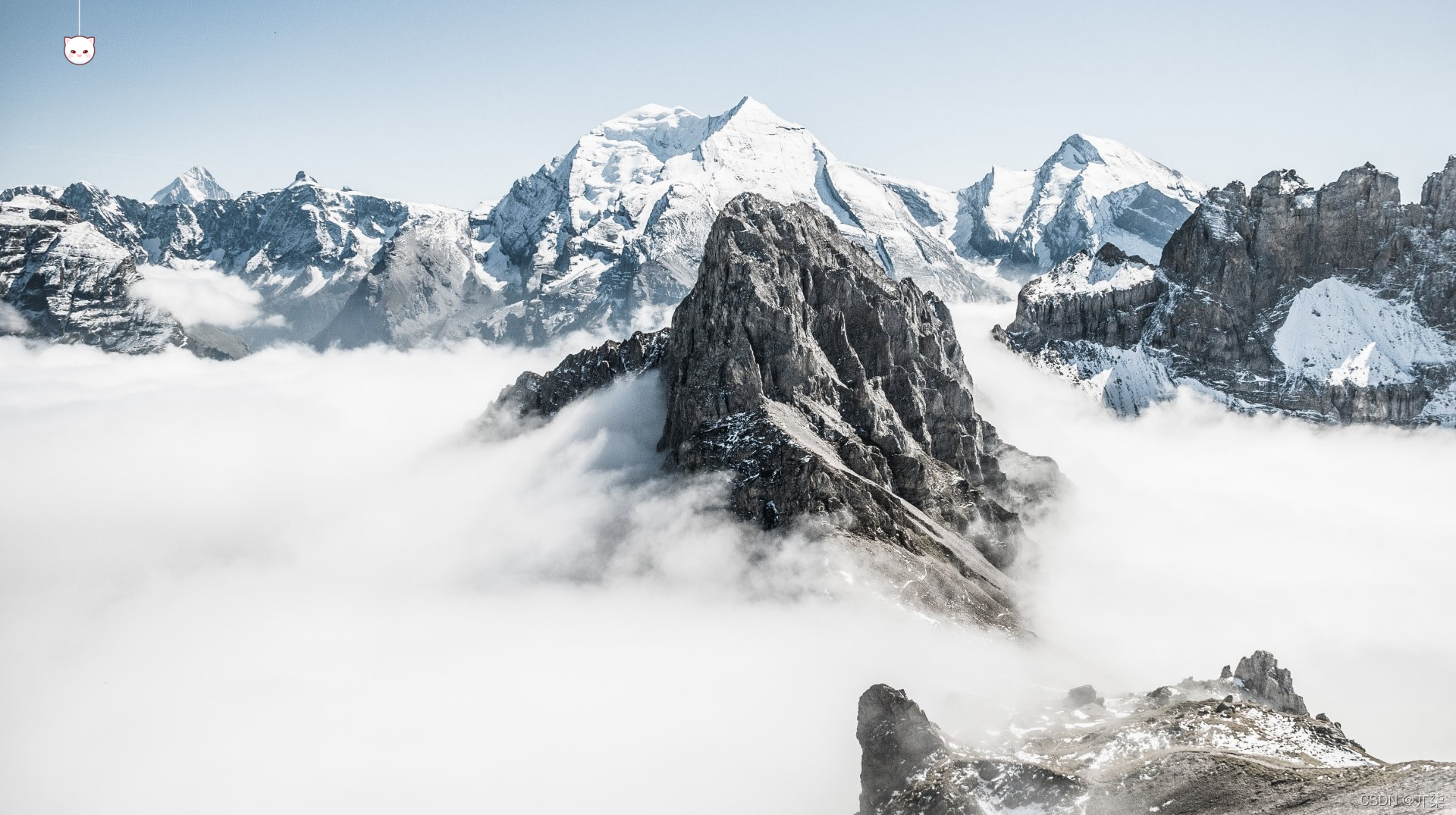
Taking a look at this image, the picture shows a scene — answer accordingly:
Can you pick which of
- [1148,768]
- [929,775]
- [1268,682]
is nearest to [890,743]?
[929,775]

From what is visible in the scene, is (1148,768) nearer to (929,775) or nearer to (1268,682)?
(929,775)

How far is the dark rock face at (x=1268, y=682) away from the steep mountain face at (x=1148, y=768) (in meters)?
36.1

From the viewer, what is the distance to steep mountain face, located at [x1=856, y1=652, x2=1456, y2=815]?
7912 centimetres

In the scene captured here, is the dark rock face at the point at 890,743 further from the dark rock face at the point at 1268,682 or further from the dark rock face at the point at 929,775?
the dark rock face at the point at 1268,682

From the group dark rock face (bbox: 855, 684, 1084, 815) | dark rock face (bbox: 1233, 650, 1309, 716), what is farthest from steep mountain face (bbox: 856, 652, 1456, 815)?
dark rock face (bbox: 1233, 650, 1309, 716)

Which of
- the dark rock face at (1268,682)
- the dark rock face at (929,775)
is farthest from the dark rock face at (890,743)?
the dark rock face at (1268,682)

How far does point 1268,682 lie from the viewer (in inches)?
5453

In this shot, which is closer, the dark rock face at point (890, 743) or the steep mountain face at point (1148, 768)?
the steep mountain face at point (1148, 768)

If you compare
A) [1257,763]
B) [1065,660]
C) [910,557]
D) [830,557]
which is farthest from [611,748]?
[1257,763]

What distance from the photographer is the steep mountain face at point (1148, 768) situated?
79125 millimetres

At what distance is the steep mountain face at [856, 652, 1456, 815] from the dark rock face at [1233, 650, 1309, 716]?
36094mm

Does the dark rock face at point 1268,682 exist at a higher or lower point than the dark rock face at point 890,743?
lower

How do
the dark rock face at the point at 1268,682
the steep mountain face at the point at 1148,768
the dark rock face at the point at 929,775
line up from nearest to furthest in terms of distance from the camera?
the steep mountain face at the point at 1148,768 → the dark rock face at the point at 929,775 → the dark rock face at the point at 1268,682

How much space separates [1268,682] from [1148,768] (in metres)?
Result: 64.0
